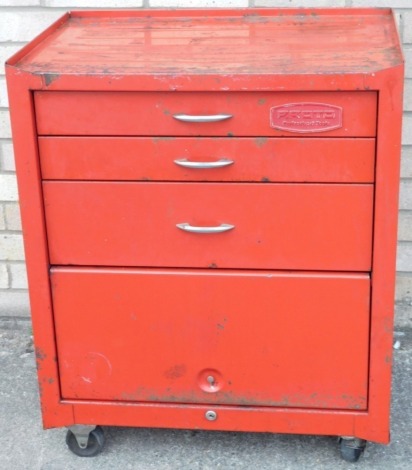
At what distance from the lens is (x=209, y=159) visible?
2289mm

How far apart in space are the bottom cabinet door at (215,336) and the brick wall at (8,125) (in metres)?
1.00

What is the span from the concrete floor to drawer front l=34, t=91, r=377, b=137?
1089 mm

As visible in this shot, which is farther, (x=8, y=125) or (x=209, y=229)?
(x=8, y=125)

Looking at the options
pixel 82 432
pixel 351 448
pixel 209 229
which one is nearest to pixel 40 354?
pixel 82 432

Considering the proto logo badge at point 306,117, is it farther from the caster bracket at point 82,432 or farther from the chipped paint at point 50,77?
the caster bracket at point 82,432

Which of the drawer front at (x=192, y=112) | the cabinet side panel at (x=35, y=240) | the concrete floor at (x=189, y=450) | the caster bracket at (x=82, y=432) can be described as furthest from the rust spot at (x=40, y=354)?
the drawer front at (x=192, y=112)

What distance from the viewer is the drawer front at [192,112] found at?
221 cm

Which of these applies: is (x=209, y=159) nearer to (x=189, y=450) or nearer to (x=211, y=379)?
(x=211, y=379)

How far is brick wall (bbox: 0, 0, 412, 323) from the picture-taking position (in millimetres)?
3051

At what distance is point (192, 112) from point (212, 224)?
0.33 metres

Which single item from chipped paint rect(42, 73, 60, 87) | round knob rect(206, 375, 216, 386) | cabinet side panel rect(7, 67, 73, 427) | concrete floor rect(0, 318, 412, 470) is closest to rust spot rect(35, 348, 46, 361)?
cabinet side panel rect(7, 67, 73, 427)

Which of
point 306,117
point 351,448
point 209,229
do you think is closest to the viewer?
point 306,117

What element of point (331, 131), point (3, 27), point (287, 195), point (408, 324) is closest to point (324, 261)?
point (287, 195)

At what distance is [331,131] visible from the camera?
87.9 inches
